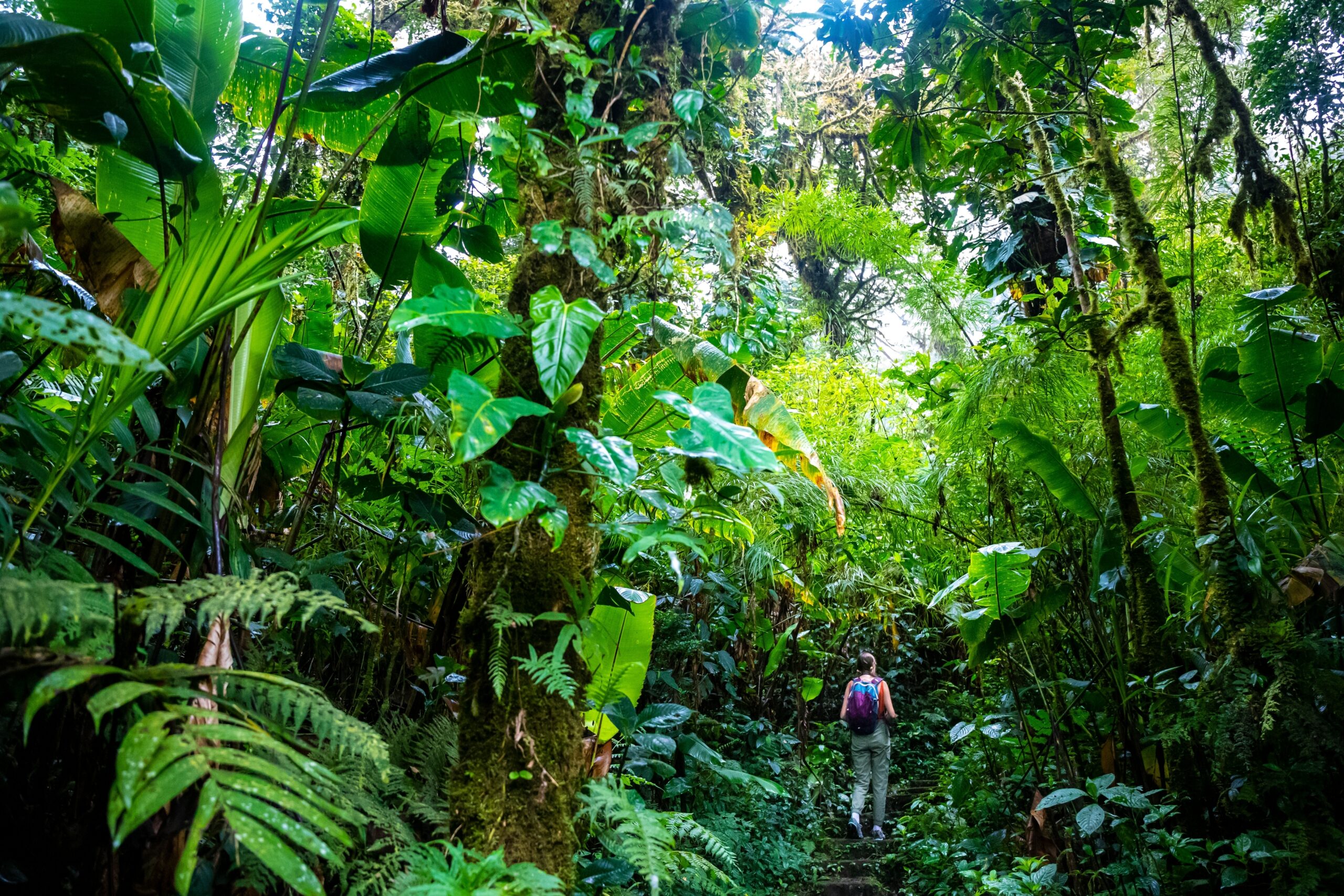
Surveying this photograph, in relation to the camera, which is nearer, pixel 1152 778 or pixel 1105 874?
pixel 1105 874

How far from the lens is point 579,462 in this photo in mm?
1979

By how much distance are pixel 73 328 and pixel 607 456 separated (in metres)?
1.02

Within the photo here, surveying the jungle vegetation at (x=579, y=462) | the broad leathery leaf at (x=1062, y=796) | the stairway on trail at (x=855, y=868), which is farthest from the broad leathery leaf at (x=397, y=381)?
the stairway on trail at (x=855, y=868)

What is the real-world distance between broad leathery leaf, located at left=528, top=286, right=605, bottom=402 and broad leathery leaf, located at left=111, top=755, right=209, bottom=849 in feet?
3.06

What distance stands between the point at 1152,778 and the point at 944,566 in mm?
2114

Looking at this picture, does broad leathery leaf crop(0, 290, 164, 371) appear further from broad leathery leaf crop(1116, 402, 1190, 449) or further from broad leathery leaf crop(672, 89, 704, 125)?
broad leathery leaf crop(1116, 402, 1190, 449)

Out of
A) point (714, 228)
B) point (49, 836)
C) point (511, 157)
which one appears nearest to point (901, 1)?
point (714, 228)

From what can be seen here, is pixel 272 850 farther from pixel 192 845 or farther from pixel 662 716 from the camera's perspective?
pixel 662 716

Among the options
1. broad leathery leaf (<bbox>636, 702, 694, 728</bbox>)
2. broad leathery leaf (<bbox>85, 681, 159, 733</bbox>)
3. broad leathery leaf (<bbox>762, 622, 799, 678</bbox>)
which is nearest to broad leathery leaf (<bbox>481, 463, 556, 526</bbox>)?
broad leathery leaf (<bbox>85, 681, 159, 733</bbox>)

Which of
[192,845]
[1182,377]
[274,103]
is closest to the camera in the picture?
[192,845]

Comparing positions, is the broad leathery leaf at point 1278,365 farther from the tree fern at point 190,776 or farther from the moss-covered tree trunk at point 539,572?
the tree fern at point 190,776

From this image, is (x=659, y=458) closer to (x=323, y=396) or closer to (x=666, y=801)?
(x=323, y=396)

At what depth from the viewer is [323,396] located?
204 centimetres

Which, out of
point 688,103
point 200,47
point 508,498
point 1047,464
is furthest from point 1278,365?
point 200,47
